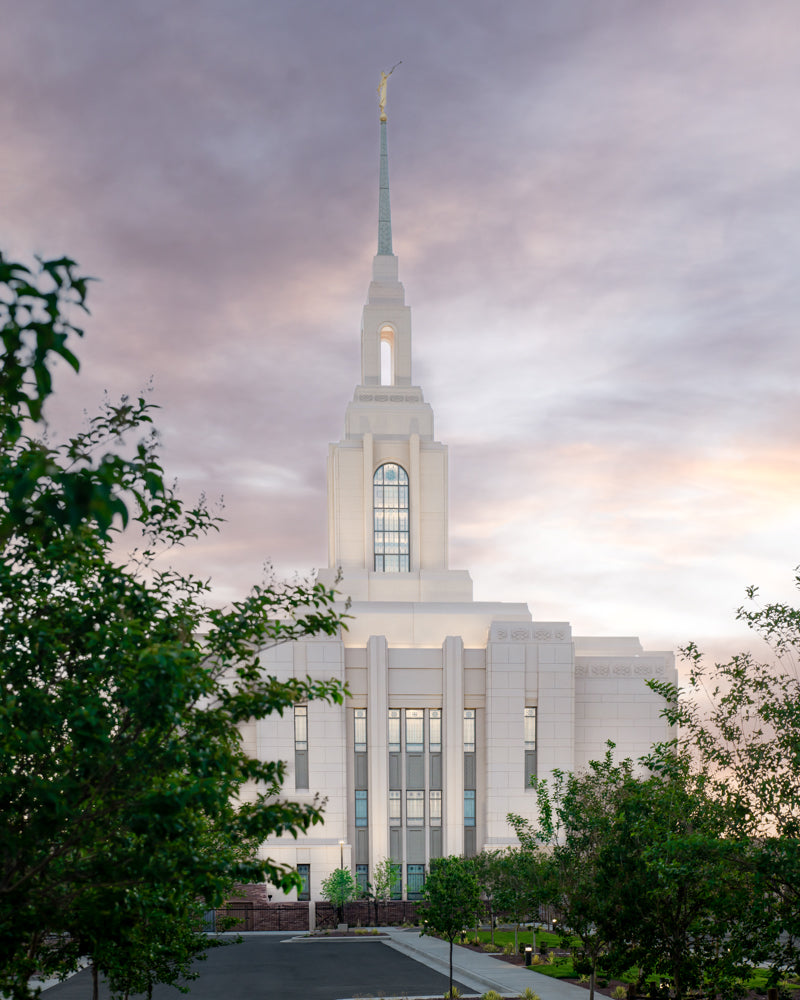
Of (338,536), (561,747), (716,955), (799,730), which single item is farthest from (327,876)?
(799,730)

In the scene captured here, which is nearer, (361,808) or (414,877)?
(414,877)

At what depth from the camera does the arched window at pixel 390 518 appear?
8706 centimetres

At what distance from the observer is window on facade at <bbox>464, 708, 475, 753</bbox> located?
255 ft

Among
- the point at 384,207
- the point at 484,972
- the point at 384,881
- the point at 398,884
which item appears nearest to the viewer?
the point at 484,972

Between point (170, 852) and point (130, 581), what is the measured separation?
8.92ft

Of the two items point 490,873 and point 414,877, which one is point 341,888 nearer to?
point 414,877

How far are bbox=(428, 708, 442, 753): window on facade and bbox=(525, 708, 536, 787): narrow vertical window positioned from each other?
603 cm

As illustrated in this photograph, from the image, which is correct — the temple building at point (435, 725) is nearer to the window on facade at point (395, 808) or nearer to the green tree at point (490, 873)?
the window on facade at point (395, 808)

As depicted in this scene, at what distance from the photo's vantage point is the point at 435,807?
76.4 metres

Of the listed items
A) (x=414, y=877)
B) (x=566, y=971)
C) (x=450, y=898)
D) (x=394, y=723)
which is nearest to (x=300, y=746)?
(x=394, y=723)

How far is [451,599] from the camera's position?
84.5m

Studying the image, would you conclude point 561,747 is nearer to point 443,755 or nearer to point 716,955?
point 443,755

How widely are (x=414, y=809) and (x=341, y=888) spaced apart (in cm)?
982

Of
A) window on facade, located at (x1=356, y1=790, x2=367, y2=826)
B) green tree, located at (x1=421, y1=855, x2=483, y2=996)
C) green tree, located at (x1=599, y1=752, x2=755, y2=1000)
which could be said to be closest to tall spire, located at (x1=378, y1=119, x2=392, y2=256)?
window on facade, located at (x1=356, y1=790, x2=367, y2=826)
